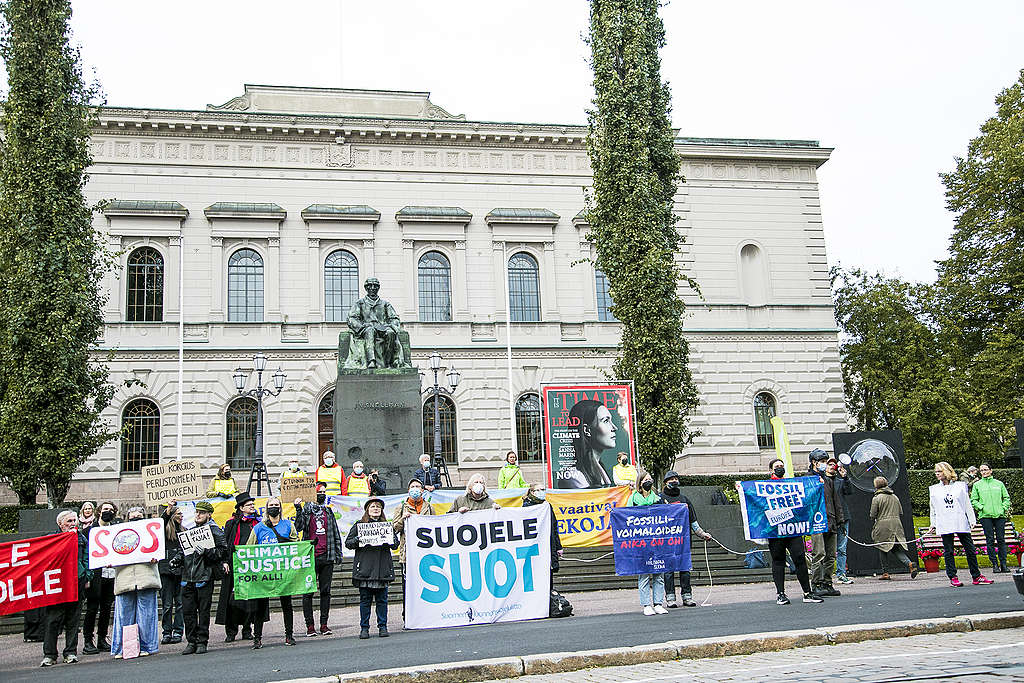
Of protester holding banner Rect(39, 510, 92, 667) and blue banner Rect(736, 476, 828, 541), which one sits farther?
blue banner Rect(736, 476, 828, 541)

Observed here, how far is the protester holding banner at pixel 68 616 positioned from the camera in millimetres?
11562

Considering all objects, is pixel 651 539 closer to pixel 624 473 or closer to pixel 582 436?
pixel 624 473

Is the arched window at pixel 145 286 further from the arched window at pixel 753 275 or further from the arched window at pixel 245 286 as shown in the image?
the arched window at pixel 753 275

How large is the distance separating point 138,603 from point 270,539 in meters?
1.81

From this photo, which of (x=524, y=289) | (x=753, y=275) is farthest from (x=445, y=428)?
(x=753, y=275)

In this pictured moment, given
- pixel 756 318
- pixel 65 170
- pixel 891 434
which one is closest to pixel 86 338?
pixel 65 170

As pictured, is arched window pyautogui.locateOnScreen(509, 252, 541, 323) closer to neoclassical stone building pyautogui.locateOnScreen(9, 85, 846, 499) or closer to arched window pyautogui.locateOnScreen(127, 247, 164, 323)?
neoclassical stone building pyautogui.locateOnScreen(9, 85, 846, 499)

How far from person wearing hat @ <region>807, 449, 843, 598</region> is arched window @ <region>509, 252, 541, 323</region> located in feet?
69.5

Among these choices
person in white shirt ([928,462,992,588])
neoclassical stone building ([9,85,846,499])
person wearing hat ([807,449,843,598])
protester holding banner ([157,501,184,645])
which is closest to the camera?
protester holding banner ([157,501,184,645])

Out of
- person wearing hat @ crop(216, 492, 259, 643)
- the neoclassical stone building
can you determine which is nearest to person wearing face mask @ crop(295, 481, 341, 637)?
person wearing hat @ crop(216, 492, 259, 643)

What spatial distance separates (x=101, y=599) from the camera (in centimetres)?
1280

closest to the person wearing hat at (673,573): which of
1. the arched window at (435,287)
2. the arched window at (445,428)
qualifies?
the arched window at (445,428)

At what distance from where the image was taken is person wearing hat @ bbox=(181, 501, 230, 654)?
11.6 meters

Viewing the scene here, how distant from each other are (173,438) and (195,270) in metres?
6.09
